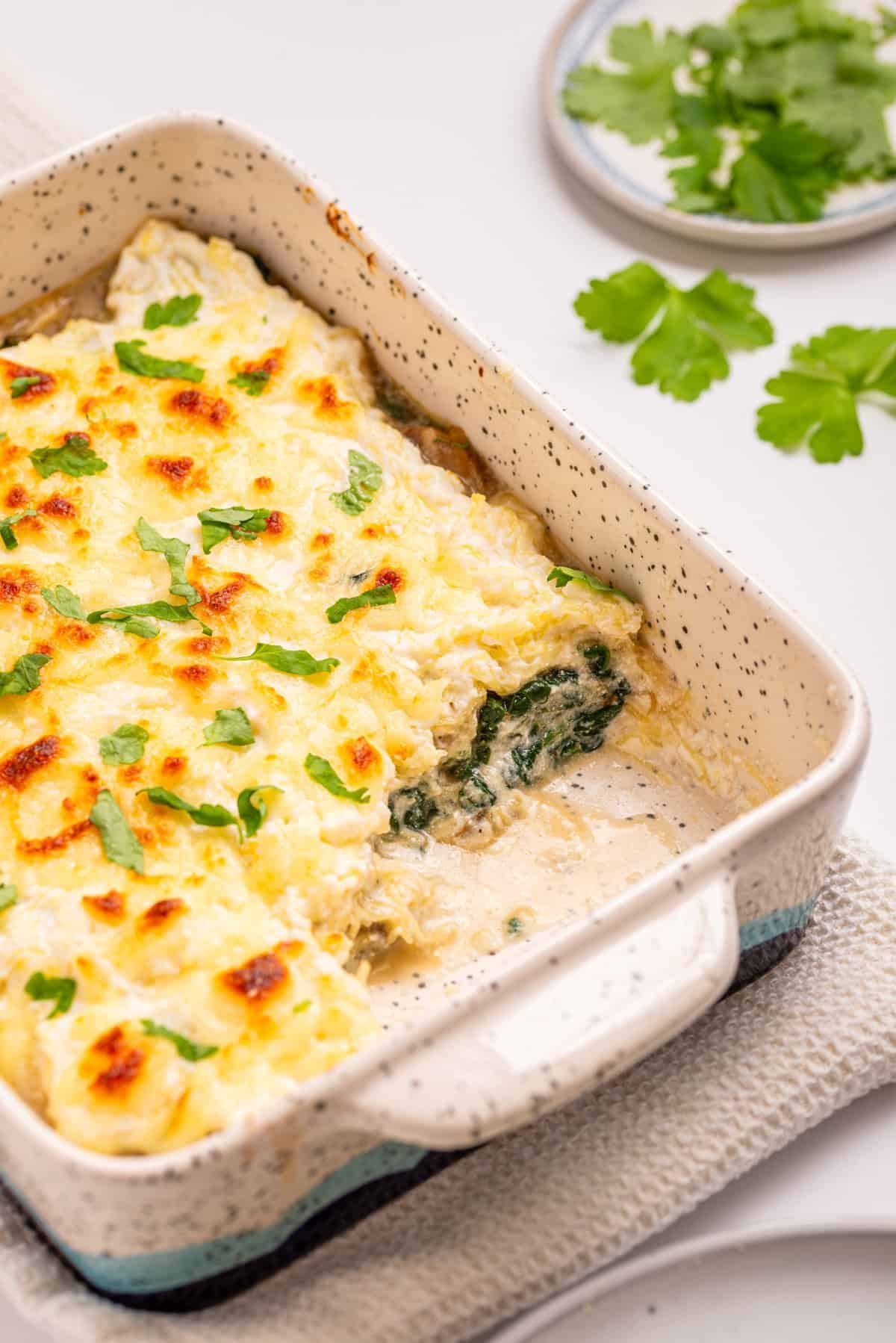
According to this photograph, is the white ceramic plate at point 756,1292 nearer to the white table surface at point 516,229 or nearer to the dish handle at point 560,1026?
the dish handle at point 560,1026

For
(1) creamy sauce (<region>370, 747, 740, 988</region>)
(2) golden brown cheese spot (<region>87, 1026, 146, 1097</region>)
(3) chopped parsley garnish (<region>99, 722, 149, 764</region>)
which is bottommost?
(1) creamy sauce (<region>370, 747, 740, 988</region>)

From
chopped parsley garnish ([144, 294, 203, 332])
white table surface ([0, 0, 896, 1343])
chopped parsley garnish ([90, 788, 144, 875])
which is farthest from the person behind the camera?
white table surface ([0, 0, 896, 1343])

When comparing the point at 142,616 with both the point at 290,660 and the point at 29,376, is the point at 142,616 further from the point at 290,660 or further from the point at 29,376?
→ the point at 29,376

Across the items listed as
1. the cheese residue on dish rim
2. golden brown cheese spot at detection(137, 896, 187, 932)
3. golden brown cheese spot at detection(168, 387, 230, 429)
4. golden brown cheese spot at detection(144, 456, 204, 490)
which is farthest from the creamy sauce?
golden brown cheese spot at detection(168, 387, 230, 429)

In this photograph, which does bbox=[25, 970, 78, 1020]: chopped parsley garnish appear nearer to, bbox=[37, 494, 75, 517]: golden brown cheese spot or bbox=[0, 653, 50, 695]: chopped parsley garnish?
bbox=[0, 653, 50, 695]: chopped parsley garnish

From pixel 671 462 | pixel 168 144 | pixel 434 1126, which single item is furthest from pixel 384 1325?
pixel 168 144

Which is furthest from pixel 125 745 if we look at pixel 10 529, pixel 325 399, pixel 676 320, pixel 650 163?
pixel 650 163
